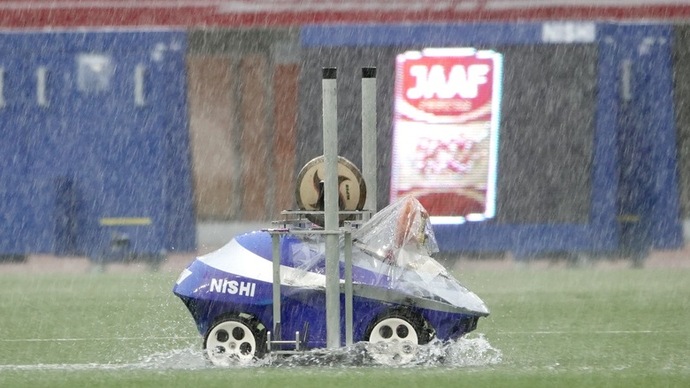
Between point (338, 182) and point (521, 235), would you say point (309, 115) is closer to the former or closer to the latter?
point (521, 235)

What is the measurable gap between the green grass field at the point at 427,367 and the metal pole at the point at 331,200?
0.34 metres

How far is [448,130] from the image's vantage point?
2053 centimetres

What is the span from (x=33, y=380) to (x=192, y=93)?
14676 mm

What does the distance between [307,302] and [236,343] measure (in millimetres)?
496

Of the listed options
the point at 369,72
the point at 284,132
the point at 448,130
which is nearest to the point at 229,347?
the point at 369,72

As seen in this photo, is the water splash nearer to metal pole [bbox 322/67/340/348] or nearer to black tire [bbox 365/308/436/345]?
black tire [bbox 365/308/436/345]

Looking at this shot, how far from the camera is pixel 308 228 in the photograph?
33.5 ft

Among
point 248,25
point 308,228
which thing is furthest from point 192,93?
point 308,228

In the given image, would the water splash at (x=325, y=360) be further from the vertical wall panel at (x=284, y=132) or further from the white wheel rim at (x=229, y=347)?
the vertical wall panel at (x=284, y=132)

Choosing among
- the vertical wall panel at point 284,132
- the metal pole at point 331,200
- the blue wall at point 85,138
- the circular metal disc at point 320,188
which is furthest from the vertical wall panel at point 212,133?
the metal pole at point 331,200

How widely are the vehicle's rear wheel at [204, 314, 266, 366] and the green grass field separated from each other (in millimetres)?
129

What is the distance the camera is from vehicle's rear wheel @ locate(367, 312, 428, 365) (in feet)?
32.0

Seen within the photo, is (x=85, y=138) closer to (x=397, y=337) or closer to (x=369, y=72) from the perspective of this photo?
(x=369, y=72)

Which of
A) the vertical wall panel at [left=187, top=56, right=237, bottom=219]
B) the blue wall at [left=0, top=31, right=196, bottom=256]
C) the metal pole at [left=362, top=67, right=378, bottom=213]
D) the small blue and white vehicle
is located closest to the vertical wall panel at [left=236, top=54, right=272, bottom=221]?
the vertical wall panel at [left=187, top=56, right=237, bottom=219]
